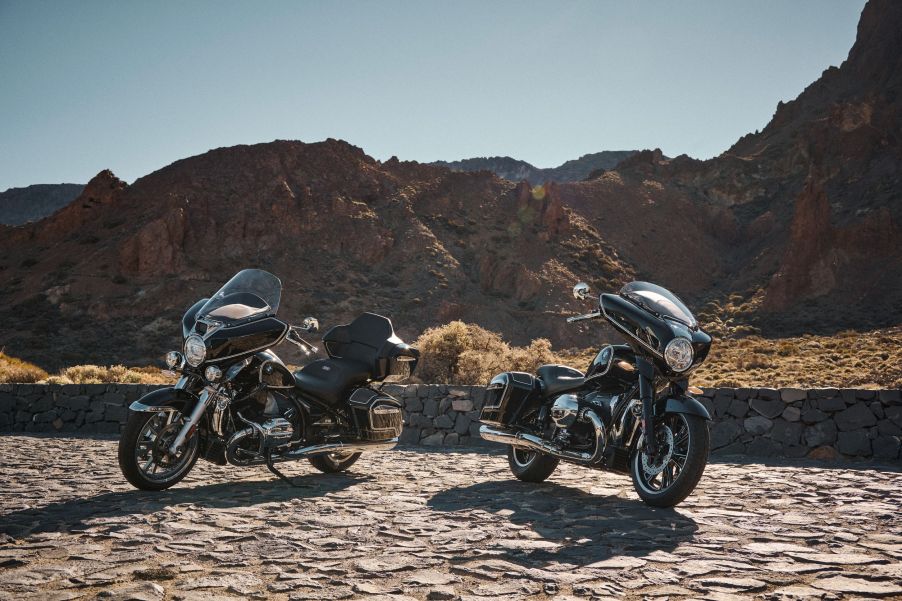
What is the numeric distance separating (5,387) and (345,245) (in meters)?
39.3

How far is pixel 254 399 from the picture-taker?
707 cm

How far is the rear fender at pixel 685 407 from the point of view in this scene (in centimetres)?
602

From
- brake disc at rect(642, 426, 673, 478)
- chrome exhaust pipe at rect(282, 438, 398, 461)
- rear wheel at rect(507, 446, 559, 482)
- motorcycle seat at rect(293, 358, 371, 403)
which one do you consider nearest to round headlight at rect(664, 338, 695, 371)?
brake disc at rect(642, 426, 673, 478)

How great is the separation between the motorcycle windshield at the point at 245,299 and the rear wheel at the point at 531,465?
2926 mm

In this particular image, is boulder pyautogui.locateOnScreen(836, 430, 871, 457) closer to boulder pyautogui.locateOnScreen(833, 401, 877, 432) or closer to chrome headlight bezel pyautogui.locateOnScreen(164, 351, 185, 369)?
boulder pyautogui.locateOnScreen(833, 401, 877, 432)

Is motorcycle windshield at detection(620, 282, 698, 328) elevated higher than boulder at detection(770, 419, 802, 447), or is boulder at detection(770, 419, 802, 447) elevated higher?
motorcycle windshield at detection(620, 282, 698, 328)

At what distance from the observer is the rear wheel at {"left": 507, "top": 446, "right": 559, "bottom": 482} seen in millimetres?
7613

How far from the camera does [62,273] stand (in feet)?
160

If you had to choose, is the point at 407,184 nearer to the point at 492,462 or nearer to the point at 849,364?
the point at 849,364

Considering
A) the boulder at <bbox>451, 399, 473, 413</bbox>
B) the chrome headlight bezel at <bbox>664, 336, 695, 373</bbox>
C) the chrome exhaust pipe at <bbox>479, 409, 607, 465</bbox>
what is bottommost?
the chrome exhaust pipe at <bbox>479, 409, 607, 465</bbox>

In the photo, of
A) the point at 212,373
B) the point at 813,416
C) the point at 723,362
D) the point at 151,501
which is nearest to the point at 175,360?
the point at 212,373

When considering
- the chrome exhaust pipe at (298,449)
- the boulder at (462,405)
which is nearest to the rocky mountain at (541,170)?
the boulder at (462,405)

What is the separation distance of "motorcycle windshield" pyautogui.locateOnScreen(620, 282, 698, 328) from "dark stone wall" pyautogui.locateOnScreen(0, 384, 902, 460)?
4439 mm

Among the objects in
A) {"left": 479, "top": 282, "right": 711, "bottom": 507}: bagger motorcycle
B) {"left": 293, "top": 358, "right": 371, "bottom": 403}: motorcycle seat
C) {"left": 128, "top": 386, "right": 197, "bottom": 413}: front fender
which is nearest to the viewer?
{"left": 479, "top": 282, "right": 711, "bottom": 507}: bagger motorcycle
